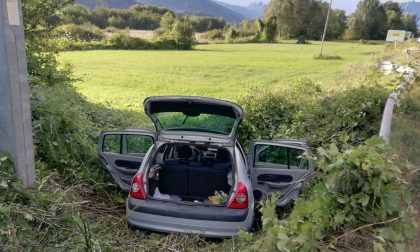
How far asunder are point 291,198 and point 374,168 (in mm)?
2250

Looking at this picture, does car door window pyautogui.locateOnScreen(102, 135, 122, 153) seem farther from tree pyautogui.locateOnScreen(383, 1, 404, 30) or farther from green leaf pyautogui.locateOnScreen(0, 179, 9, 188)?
tree pyautogui.locateOnScreen(383, 1, 404, 30)

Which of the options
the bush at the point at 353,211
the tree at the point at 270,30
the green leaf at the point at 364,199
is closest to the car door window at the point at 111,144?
the bush at the point at 353,211

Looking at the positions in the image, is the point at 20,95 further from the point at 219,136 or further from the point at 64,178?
the point at 219,136

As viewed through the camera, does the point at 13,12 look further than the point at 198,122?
No

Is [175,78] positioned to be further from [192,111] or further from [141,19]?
[141,19]

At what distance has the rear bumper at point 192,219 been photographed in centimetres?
461

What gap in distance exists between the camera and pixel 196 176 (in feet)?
17.6

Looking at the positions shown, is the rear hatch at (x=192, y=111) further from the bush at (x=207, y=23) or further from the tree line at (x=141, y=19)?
the bush at (x=207, y=23)

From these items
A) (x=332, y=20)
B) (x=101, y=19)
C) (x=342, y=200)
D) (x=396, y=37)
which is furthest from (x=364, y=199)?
(x=332, y=20)

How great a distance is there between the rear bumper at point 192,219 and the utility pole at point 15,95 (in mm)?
1293

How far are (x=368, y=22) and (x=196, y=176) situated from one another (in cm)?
8558

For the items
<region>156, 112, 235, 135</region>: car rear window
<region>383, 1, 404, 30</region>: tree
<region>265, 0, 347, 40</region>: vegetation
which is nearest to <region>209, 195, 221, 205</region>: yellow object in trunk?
<region>156, 112, 235, 135</region>: car rear window

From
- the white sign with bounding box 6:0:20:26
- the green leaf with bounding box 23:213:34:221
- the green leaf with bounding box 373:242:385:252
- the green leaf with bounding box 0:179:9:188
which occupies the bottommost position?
the green leaf with bounding box 23:213:34:221

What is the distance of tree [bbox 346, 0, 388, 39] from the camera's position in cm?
8125
